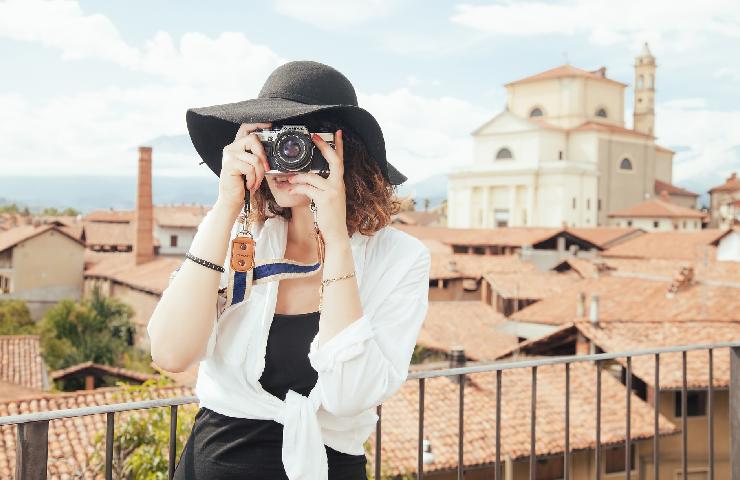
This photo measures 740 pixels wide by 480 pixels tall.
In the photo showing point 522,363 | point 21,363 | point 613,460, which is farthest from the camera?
point 21,363

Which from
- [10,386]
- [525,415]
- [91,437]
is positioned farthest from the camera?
[10,386]

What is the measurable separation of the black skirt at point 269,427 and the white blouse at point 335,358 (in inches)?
1.3

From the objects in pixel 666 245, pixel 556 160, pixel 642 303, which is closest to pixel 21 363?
pixel 642 303

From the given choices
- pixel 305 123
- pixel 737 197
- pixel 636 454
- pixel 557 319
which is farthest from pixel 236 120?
pixel 737 197

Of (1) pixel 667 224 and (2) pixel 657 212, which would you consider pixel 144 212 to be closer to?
(2) pixel 657 212

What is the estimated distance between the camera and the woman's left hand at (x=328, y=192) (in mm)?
1485

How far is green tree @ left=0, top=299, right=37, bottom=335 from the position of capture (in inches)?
1242

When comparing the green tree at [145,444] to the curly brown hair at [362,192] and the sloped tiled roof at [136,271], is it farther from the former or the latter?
the sloped tiled roof at [136,271]

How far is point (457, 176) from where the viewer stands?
165 ft

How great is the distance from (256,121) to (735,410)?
241 cm

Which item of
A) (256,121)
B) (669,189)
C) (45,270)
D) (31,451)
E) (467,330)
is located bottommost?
(467,330)

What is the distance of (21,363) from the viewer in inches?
778

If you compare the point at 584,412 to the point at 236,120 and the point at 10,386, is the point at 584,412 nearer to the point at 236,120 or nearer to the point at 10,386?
the point at 10,386

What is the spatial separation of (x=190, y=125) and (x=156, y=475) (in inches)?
202
